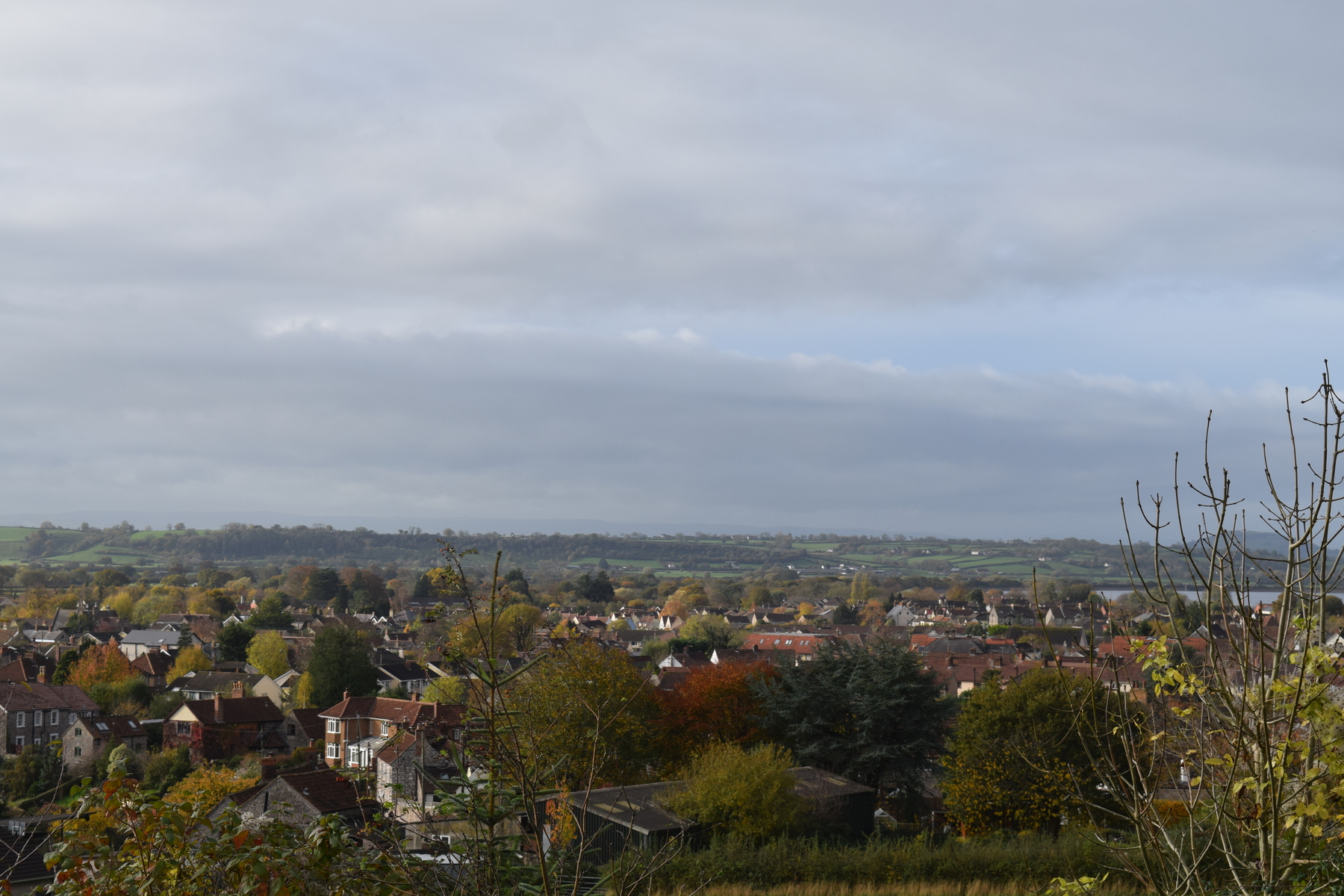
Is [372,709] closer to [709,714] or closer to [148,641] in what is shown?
[709,714]

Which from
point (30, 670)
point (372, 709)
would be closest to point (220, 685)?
point (30, 670)

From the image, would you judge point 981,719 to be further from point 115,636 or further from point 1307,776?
point 115,636

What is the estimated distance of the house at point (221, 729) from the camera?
37.7 meters

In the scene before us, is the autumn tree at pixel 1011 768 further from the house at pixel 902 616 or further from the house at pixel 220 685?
the house at pixel 902 616

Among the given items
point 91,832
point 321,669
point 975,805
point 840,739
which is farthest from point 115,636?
point 91,832

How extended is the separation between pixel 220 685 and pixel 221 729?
29.1ft

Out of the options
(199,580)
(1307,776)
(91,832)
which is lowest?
(199,580)

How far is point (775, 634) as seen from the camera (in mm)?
72562

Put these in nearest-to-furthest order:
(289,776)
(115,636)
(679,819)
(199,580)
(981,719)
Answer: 1. (679,819)
2. (981,719)
3. (289,776)
4. (115,636)
5. (199,580)

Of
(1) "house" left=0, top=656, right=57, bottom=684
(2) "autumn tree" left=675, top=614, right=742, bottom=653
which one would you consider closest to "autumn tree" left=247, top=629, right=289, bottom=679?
(1) "house" left=0, top=656, right=57, bottom=684

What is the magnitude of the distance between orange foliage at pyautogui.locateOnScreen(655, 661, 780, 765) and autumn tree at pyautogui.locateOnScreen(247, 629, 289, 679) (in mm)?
31823

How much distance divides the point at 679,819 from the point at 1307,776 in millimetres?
17022

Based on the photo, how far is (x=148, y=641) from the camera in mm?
65812

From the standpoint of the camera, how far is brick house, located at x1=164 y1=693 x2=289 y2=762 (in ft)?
124
